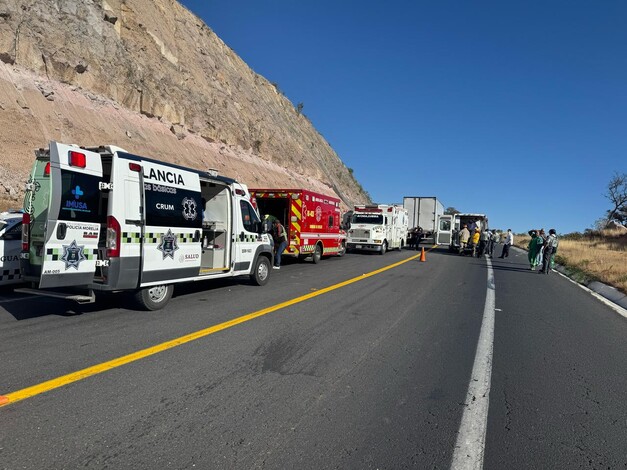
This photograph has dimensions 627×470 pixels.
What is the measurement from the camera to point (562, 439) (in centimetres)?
357

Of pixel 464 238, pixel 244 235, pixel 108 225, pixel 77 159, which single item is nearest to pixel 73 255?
pixel 108 225

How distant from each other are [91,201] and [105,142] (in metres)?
22.1

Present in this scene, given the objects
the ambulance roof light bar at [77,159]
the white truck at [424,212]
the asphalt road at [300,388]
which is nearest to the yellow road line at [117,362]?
the asphalt road at [300,388]

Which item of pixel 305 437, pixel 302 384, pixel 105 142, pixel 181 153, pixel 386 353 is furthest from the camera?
pixel 181 153

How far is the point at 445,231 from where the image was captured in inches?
1214

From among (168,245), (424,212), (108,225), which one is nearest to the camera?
(108,225)

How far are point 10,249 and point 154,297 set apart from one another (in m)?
3.17

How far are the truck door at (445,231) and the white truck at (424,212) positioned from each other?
3.71 metres

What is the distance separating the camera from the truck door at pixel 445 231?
30.6m

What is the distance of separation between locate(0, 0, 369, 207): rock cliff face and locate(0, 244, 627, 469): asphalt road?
15411 mm

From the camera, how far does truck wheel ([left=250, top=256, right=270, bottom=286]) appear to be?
1068 centimetres

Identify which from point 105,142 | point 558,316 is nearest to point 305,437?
point 558,316

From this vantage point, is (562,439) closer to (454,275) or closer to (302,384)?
(302,384)

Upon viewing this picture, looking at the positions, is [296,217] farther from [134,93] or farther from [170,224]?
[134,93]
